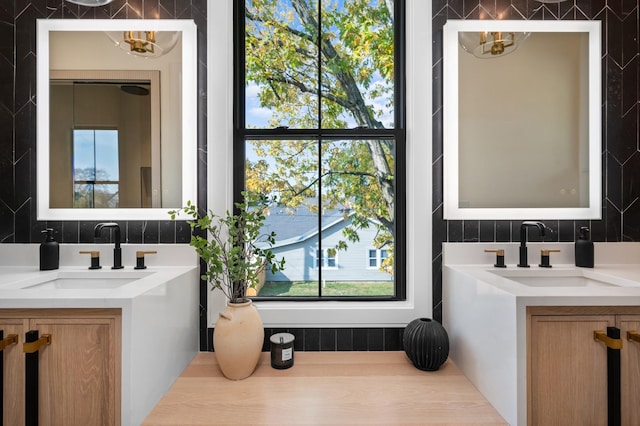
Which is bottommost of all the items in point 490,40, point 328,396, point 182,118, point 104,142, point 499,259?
point 328,396

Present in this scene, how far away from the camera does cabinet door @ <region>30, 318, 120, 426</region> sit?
1133 millimetres

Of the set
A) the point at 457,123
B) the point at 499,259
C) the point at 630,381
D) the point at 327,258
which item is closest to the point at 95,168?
the point at 327,258

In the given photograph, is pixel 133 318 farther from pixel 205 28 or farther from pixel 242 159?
pixel 205 28

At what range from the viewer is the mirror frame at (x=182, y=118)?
1741 millimetres

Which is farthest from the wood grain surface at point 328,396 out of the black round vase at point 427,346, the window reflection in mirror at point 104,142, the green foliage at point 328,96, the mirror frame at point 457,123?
the window reflection in mirror at point 104,142

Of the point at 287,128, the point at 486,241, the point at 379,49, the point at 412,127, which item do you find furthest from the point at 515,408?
the point at 379,49

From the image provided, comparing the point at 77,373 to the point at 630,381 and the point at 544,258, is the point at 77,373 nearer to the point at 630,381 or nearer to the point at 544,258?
the point at 630,381

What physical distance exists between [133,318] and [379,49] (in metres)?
1.75

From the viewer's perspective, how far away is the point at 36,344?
1.09 metres

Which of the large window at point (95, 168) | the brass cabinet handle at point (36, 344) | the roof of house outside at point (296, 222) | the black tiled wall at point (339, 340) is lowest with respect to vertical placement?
the black tiled wall at point (339, 340)

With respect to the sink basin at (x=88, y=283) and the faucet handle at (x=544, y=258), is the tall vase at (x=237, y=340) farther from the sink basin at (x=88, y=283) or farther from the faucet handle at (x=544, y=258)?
the faucet handle at (x=544, y=258)

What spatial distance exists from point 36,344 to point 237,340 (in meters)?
0.66

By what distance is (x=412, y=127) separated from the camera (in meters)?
1.75

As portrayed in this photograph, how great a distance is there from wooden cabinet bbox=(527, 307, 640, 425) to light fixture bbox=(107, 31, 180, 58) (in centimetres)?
204
